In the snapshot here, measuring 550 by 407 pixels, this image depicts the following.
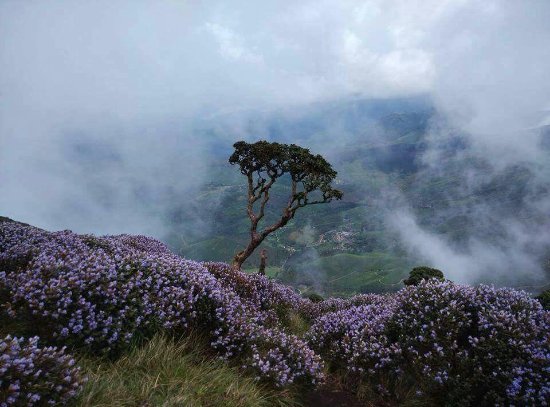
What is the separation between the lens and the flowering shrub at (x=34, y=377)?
3.91 m

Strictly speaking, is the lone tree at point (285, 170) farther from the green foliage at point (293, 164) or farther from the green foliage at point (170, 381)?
the green foliage at point (170, 381)

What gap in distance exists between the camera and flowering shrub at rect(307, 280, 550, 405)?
6.29 meters

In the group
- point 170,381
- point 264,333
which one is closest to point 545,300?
point 264,333

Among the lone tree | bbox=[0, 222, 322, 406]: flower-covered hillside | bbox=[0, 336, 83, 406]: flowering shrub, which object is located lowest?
bbox=[0, 336, 83, 406]: flowering shrub

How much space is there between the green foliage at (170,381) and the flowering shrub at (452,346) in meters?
2.28

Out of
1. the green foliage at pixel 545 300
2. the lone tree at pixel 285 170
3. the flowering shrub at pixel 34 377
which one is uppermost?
the lone tree at pixel 285 170

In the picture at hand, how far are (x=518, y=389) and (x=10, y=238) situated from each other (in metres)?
11.2

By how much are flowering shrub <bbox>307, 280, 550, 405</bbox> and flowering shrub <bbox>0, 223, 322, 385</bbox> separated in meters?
1.46

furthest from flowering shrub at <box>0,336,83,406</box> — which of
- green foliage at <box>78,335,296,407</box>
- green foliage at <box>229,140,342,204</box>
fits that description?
green foliage at <box>229,140,342,204</box>

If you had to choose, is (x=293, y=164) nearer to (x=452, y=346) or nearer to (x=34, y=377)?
(x=452, y=346)

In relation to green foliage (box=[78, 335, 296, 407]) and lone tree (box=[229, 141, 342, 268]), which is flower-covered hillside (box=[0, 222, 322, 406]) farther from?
lone tree (box=[229, 141, 342, 268])

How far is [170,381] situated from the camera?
5.72m

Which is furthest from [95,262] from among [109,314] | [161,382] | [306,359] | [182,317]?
[306,359]

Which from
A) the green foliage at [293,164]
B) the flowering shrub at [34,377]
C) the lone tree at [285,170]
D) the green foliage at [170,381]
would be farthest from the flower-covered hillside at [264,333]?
the green foliage at [293,164]
